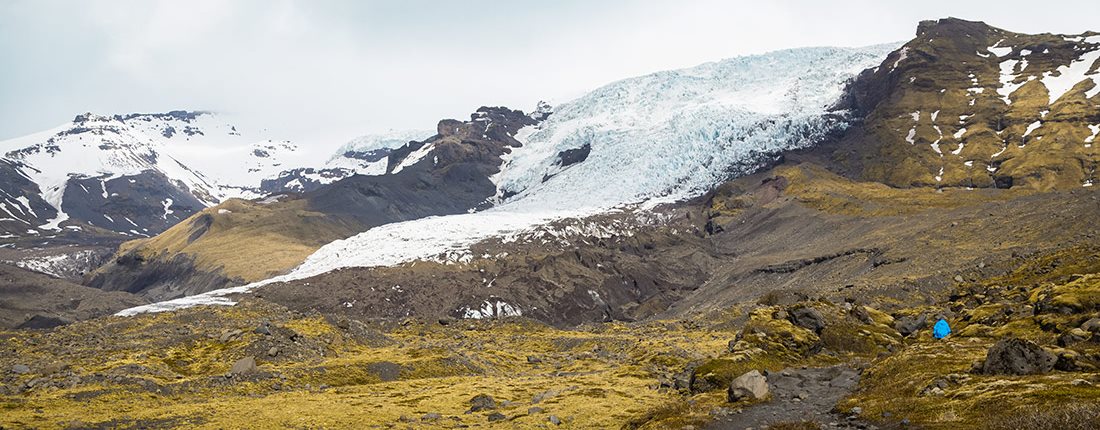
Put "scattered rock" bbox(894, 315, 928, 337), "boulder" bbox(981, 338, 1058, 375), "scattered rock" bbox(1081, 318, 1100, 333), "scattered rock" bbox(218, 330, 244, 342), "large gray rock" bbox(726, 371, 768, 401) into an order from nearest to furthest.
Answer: "boulder" bbox(981, 338, 1058, 375) → "scattered rock" bbox(1081, 318, 1100, 333) → "large gray rock" bbox(726, 371, 768, 401) → "scattered rock" bbox(894, 315, 928, 337) → "scattered rock" bbox(218, 330, 244, 342)

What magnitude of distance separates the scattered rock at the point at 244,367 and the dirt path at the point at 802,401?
33.7m

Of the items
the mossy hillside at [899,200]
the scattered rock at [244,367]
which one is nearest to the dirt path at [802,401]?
the scattered rock at [244,367]

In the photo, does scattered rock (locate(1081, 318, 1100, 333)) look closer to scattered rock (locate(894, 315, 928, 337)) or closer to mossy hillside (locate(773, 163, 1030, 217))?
scattered rock (locate(894, 315, 928, 337))

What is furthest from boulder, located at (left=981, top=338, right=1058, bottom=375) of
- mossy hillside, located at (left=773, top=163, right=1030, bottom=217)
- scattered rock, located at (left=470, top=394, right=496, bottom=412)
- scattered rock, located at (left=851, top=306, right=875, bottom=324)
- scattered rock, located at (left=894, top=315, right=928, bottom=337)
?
mossy hillside, located at (left=773, top=163, right=1030, bottom=217)

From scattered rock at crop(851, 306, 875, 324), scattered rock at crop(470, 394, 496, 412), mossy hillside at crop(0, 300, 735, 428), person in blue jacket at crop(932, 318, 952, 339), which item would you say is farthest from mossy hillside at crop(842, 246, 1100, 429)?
scattered rock at crop(470, 394, 496, 412)

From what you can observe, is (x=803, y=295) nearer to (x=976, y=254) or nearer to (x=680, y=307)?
(x=976, y=254)

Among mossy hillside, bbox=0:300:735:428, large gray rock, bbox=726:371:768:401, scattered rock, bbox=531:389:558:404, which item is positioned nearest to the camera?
large gray rock, bbox=726:371:768:401

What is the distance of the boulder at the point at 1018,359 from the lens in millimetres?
28672

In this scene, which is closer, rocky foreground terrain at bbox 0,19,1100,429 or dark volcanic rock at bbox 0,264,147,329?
rocky foreground terrain at bbox 0,19,1100,429

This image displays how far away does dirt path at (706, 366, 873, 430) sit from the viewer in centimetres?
2899

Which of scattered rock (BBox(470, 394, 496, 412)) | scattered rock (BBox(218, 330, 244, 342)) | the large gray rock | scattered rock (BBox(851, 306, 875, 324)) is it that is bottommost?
scattered rock (BBox(851, 306, 875, 324))

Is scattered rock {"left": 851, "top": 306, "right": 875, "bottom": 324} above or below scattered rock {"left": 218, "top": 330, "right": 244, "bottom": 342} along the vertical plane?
Result: below

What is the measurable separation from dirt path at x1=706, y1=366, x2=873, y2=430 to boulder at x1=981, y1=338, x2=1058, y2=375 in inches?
267

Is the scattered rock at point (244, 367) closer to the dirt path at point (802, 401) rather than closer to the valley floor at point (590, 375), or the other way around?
the valley floor at point (590, 375)
